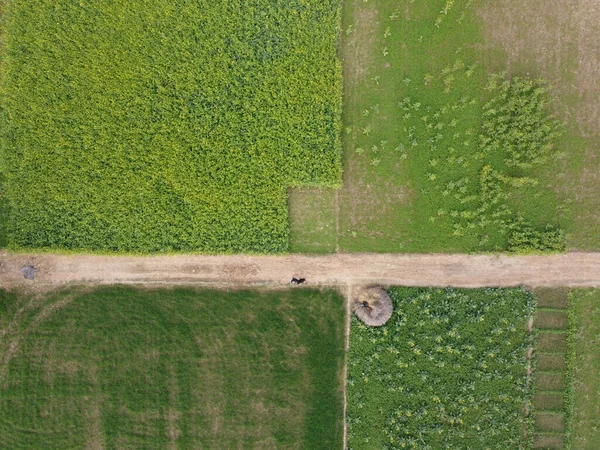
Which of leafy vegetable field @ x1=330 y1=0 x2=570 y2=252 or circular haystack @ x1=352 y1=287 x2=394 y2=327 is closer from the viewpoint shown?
circular haystack @ x1=352 y1=287 x2=394 y2=327

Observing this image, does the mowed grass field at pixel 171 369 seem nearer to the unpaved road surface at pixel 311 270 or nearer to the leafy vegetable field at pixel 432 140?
the unpaved road surface at pixel 311 270

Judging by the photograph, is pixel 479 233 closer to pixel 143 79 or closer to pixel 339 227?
pixel 339 227

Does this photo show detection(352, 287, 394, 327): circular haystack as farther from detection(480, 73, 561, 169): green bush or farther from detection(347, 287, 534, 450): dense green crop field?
detection(480, 73, 561, 169): green bush

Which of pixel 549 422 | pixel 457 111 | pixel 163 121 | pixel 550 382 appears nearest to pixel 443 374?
pixel 550 382

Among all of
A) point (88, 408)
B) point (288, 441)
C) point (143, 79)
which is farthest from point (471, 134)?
point (88, 408)

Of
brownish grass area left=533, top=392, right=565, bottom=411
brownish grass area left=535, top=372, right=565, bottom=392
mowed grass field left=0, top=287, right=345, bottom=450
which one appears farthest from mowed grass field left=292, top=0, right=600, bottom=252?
brownish grass area left=533, top=392, right=565, bottom=411

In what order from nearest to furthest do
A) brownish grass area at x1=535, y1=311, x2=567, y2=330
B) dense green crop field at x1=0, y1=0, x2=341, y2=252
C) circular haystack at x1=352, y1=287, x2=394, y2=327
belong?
circular haystack at x1=352, y1=287, x2=394, y2=327 < dense green crop field at x1=0, y1=0, x2=341, y2=252 < brownish grass area at x1=535, y1=311, x2=567, y2=330

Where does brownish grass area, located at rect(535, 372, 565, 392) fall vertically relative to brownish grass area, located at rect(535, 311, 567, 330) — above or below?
below
